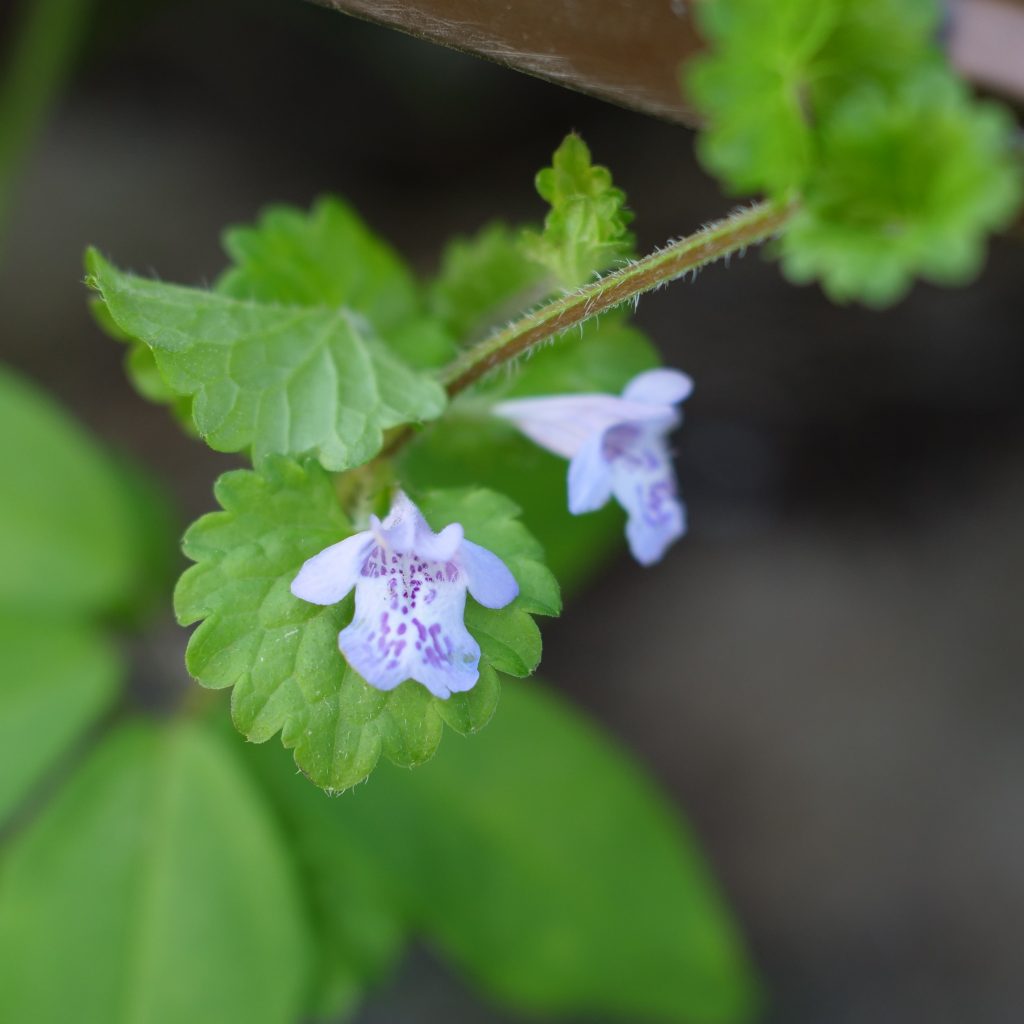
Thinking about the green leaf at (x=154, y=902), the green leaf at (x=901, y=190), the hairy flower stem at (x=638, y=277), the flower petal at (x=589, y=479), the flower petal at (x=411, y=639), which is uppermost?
the green leaf at (x=901, y=190)

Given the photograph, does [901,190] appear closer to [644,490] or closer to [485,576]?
[644,490]

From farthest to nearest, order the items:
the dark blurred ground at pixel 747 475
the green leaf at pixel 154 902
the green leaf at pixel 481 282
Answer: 1. the dark blurred ground at pixel 747 475
2. the green leaf at pixel 154 902
3. the green leaf at pixel 481 282

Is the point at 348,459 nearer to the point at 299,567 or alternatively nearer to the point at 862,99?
the point at 299,567

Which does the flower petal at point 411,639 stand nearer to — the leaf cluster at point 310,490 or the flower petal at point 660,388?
the leaf cluster at point 310,490

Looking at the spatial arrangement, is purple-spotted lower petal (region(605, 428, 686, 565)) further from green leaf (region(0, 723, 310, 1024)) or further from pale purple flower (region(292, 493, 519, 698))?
green leaf (region(0, 723, 310, 1024))

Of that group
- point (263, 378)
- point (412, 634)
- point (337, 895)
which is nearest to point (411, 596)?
point (412, 634)

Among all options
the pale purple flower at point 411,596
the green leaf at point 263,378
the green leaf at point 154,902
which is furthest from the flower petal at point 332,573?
the green leaf at point 154,902
